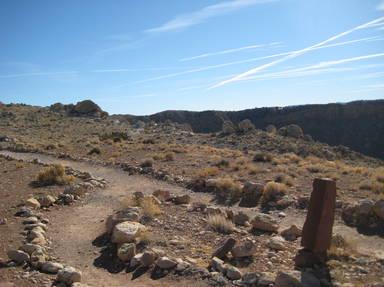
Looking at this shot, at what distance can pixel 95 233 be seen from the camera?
9.91 meters

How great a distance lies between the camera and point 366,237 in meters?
9.48

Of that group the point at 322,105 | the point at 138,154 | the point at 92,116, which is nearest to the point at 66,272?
the point at 138,154

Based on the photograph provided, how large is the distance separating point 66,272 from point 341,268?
478cm

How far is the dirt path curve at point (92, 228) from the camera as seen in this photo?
23.7ft

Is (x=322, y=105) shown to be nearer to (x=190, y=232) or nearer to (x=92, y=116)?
(x=92, y=116)

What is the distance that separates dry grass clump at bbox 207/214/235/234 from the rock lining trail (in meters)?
2.07

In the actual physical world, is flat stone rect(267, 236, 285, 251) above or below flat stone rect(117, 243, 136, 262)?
below

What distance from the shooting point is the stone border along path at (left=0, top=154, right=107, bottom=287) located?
22.5 feet

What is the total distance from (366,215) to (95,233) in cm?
692

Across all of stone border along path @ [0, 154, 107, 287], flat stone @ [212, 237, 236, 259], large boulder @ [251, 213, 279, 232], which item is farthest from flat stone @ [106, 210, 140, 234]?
large boulder @ [251, 213, 279, 232]

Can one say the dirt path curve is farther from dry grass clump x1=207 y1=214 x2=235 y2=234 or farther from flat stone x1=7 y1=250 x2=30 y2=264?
dry grass clump x1=207 y1=214 x2=235 y2=234

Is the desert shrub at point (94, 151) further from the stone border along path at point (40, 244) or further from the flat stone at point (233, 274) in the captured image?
the flat stone at point (233, 274)

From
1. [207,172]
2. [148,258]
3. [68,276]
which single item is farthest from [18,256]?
[207,172]

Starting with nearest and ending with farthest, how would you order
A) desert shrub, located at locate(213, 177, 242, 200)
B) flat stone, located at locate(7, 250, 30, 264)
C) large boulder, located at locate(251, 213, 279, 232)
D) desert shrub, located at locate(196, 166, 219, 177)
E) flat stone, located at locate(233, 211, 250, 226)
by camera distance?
flat stone, located at locate(7, 250, 30, 264)
large boulder, located at locate(251, 213, 279, 232)
flat stone, located at locate(233, 211, 250, 226)
desert shrub, located at locate(213, 177, 242, 200)
desert shrub, located at locate(196, 166, 219, 177)
